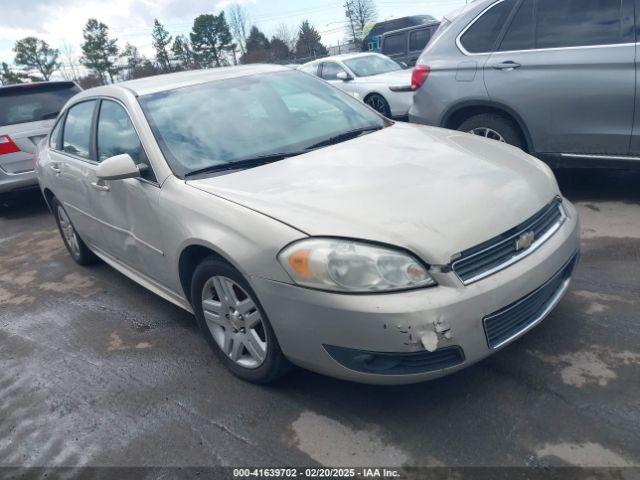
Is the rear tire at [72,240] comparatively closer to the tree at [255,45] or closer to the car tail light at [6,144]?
the car tail light at [6,144]

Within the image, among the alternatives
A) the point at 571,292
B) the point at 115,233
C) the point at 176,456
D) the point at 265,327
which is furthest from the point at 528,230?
the point at 115,233

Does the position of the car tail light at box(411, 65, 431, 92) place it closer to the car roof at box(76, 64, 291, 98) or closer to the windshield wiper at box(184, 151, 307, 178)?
the car roof at box(76, 64, 291, 98)

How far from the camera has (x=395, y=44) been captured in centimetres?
1722

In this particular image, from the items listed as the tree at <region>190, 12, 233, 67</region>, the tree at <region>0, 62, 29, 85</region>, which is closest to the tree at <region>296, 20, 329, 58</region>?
the tree at <region>190, 12, 233, 67</region>

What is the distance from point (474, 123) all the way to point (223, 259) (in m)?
3.29

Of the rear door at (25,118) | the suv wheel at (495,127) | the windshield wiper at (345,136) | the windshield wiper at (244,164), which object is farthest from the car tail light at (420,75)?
the rear door at (25,118)

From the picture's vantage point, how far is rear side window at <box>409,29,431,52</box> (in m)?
16.8

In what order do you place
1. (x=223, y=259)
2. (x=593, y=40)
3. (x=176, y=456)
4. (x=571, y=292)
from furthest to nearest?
(x=593, y=40), (x=571, y=292), (x=223, y=259), (x=176, y=456)

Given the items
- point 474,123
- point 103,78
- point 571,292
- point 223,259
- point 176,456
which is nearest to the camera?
point 176,456

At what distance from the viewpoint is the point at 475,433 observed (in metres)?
2.30

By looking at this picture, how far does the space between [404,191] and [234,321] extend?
1.07 m

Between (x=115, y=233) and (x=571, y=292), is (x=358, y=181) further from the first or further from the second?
(x=115, y=233)

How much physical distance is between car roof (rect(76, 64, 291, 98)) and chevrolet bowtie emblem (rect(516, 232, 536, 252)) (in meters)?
2.28

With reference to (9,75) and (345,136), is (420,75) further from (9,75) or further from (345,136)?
(9,75)
